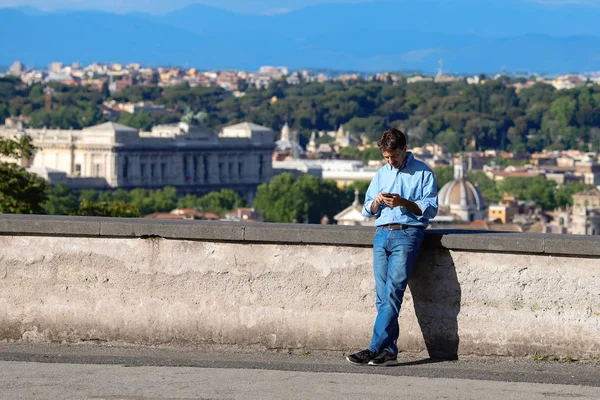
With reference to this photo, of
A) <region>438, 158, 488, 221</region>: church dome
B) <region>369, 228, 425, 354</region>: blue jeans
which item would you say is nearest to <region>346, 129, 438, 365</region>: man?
<region>369, 228, 425, 354</region>: blue jeans

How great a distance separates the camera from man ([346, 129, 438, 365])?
9242mm

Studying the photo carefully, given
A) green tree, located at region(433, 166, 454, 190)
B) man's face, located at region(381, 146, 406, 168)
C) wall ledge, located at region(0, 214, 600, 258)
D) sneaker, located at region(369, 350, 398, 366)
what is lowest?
sneaker, located at region(369, 350, 398, 366)

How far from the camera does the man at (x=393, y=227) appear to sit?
30.3ft

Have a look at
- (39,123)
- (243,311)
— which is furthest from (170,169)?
(243,311)

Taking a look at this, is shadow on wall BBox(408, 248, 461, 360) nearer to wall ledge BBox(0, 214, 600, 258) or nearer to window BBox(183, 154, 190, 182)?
wall ledge BBox(0, 214, 600, 258)

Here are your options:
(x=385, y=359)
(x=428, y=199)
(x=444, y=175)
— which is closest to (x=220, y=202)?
(x=444, y=175)

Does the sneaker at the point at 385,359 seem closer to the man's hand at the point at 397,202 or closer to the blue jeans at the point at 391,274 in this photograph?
the blue jeans at the point at 391,274

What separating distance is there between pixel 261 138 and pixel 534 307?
421 feet

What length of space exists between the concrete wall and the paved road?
99mm

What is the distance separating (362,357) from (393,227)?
0.62 metres

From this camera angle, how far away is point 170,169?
13012 centimetres

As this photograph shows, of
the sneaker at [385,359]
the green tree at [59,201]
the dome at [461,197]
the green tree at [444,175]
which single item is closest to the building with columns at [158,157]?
the green tree at [444,175]

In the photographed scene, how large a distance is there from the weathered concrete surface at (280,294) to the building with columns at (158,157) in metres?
110

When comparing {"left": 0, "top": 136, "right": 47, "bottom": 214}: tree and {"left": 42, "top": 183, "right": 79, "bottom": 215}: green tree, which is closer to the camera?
{"left": 0, "top": 136, "right": 47, "bottom": 214}: tree
